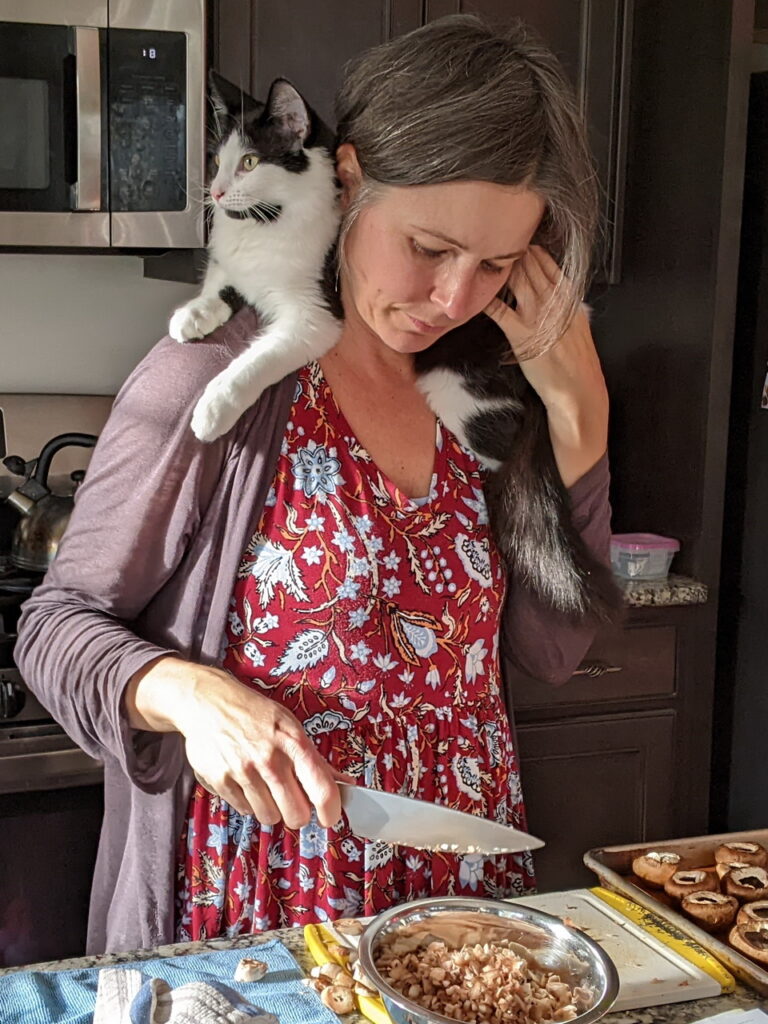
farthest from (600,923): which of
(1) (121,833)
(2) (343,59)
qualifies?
(2) (343,59)

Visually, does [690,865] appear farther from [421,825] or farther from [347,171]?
[347,171]

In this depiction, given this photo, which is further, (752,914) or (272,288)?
(272,288)

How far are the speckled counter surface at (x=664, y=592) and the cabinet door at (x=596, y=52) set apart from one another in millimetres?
641

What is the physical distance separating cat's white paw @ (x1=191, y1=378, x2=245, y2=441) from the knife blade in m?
0.33

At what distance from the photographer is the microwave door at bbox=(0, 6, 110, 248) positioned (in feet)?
6.32

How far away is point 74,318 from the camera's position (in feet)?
7.71

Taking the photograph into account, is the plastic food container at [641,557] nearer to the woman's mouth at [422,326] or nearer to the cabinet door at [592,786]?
the cabinet door at [592,786]

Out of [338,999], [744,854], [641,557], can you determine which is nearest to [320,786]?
[338,999]

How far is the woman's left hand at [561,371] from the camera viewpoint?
115 centimetres

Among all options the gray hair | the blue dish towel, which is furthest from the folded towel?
the gray hair

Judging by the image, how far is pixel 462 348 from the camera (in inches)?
48.3

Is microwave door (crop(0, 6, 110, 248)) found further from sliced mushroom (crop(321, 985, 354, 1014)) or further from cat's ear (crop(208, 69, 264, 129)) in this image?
sliced mushroom (crop(321, 985, 354, 1014))

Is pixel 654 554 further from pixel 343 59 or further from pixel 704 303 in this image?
pixel 343 59

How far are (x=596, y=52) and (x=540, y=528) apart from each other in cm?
150
